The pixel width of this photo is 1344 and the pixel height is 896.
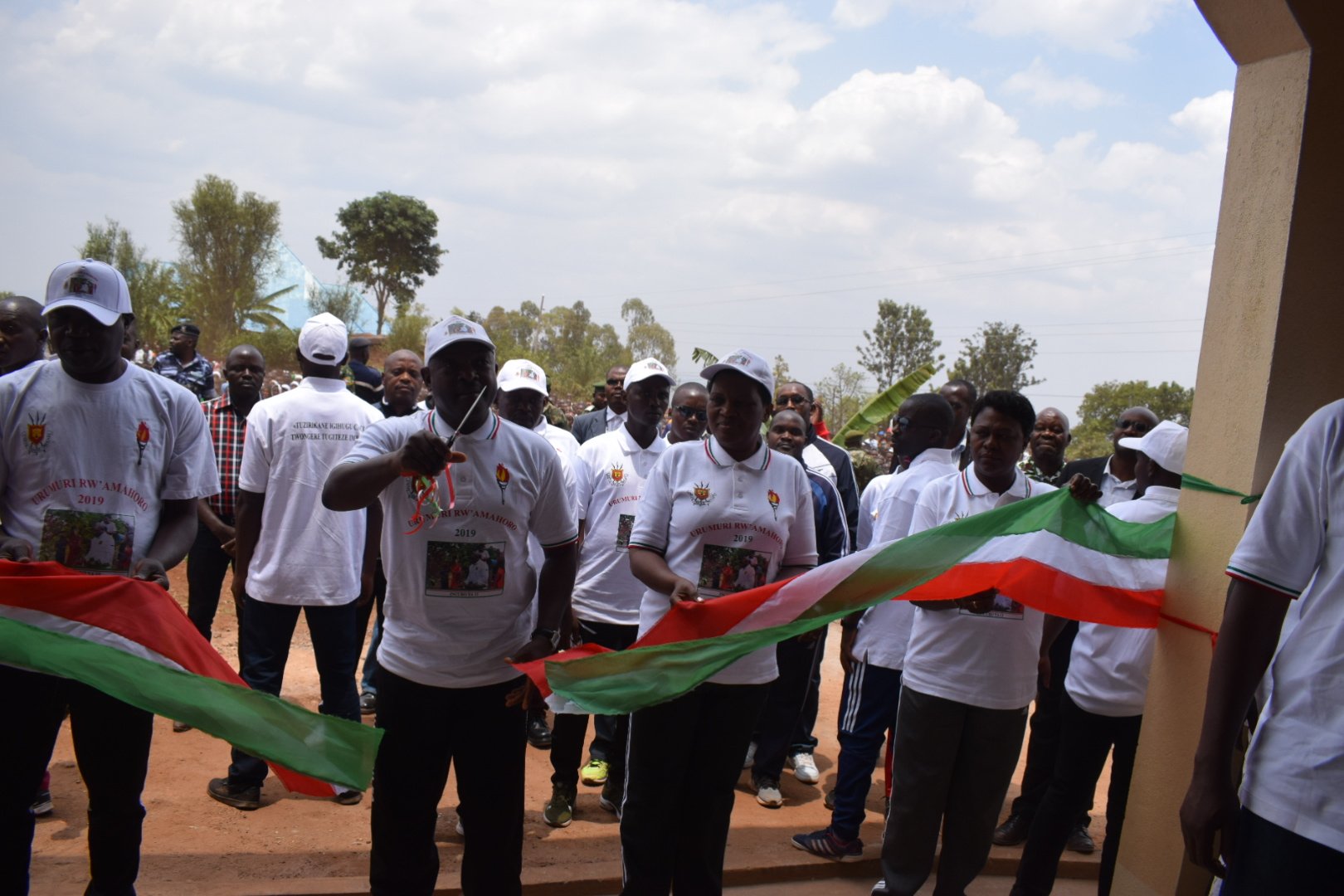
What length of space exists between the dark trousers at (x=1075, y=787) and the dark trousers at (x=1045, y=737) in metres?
0.68

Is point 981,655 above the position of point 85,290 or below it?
below

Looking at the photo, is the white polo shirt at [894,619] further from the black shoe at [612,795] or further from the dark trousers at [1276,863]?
the dark trousers at [1276,863]

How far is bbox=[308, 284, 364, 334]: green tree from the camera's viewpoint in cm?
5066

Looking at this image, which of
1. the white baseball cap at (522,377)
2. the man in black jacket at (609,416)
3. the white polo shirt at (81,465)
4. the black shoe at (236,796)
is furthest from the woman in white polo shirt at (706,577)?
the man in black jacket at (609,416)

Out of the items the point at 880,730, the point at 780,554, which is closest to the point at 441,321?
the point at 780,554

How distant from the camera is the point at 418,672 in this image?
3240mm

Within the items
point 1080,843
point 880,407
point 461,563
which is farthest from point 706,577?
point 880,407

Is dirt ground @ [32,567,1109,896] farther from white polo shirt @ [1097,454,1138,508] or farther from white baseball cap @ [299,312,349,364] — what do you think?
white baseball cap @ [299,312,349,364]

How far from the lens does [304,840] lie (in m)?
4.33

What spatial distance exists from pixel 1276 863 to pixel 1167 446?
2.27 metres

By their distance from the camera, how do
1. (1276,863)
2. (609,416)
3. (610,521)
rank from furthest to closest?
(609,416) → (610,521) → (1276,863)

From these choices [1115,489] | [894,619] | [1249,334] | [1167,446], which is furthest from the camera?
[1115,489]

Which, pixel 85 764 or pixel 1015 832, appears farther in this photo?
pixel 1015 832

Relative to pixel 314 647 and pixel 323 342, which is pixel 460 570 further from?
pixel 323 342
